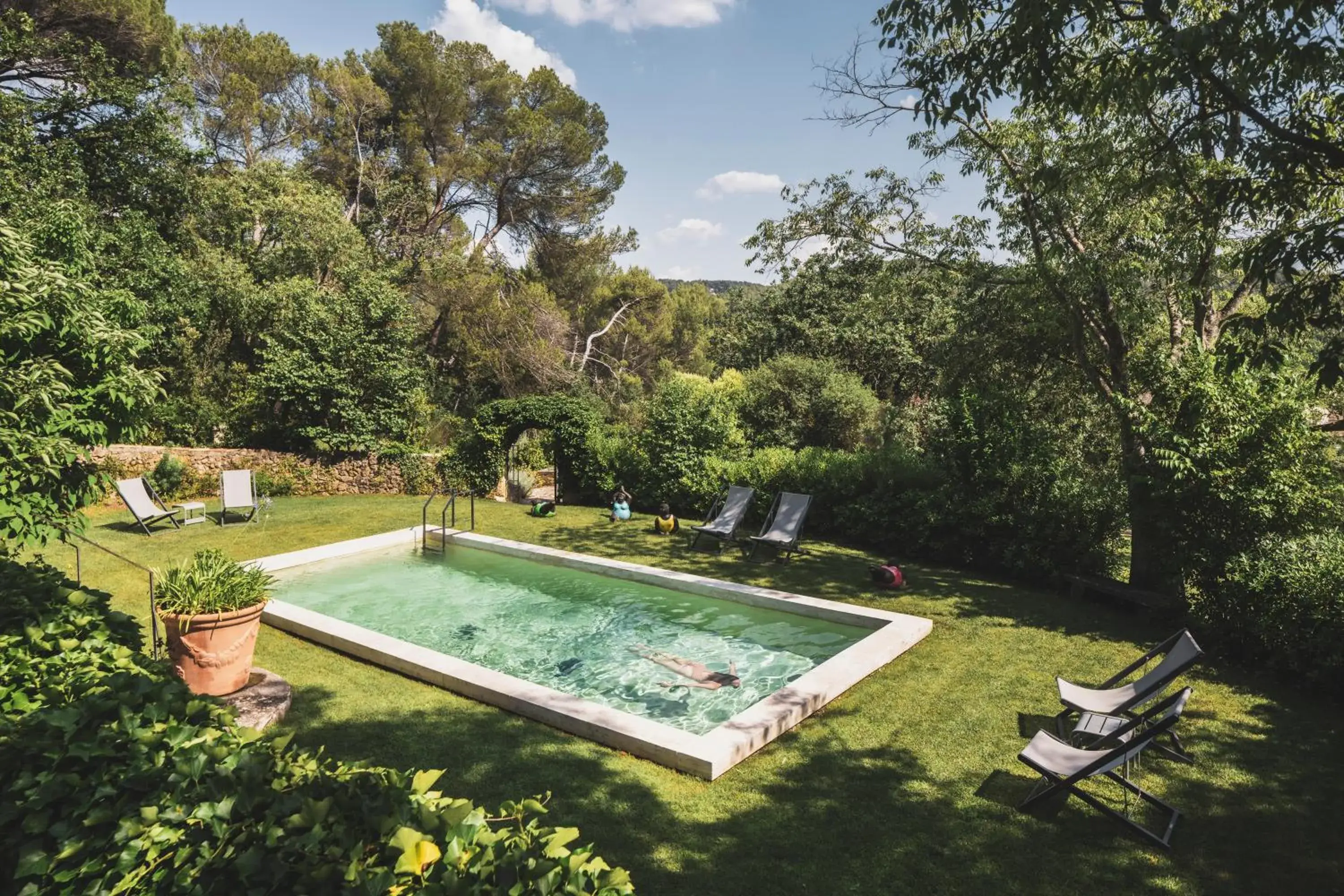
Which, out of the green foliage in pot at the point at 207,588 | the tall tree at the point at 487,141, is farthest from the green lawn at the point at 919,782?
the tall tree at the point at 487,141

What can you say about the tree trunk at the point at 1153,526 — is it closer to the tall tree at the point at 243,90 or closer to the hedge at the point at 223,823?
the hedge at the point at 223,823

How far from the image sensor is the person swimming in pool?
23.1 ft

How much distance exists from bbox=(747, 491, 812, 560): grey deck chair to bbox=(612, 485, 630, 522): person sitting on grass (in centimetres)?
341

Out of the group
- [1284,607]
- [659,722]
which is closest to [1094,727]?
[1284,607]

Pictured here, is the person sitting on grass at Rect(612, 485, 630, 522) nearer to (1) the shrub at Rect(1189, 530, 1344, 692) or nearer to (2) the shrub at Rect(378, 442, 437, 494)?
(2) the shrub at Rect(378, 442, 437, 494)

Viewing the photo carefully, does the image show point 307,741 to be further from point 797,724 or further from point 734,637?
point 734,637

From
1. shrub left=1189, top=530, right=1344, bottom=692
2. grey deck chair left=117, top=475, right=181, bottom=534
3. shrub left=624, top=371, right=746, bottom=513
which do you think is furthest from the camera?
shrub left=624, top=371, right=746, bottom=513

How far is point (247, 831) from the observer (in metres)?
2.00

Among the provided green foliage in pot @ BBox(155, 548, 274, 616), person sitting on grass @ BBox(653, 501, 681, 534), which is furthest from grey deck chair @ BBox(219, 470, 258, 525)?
green foliage in pot @ BBox(155, 548, 274, 616)

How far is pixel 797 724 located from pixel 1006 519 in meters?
5.91

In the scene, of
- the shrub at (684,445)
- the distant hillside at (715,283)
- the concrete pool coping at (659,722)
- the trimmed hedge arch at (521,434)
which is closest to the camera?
the concrete pool coping at (659,722)

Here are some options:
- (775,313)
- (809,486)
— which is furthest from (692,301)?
(809,486)

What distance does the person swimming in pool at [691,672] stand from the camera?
7.04 metres

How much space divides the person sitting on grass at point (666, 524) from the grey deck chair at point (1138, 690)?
318 inches
